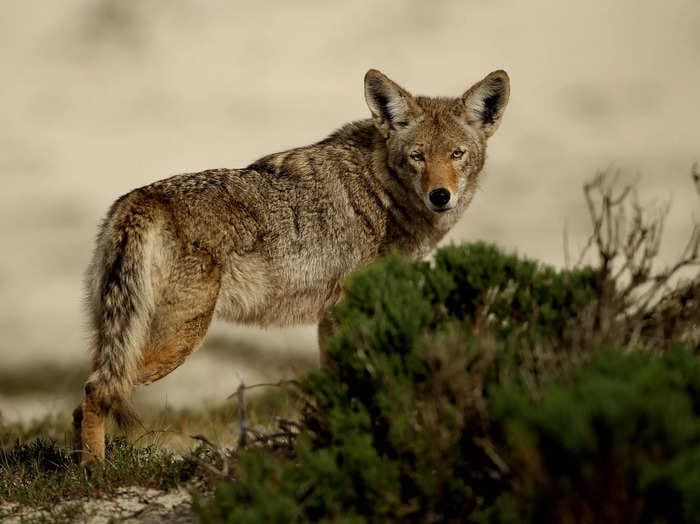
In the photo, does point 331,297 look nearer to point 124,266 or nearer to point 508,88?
point 124,266

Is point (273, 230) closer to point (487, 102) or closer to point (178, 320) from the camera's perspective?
point (178, 320)

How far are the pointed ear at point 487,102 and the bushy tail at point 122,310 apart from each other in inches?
96.8

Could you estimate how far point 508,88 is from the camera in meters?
6.00

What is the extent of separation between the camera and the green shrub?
2.46m

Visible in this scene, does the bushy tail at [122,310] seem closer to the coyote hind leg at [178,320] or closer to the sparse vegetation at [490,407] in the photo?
the coyote hind leg at [178,320]

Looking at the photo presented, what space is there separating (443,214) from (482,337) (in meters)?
2.65

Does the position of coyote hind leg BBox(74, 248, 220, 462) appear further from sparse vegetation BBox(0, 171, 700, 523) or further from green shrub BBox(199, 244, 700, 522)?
green shrub BBox(199, 244, 700, 522)

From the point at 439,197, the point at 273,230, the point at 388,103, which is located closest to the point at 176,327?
the point at 273,230

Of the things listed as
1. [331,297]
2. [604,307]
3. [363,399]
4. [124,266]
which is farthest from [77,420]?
[604,307]

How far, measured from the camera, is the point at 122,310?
488 cm

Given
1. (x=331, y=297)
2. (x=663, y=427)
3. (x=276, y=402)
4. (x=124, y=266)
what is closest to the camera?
(x=663, y=427)

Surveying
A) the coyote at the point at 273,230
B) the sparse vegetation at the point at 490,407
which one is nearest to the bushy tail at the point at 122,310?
the coyote at the point at 273,230

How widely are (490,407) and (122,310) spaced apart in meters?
2.64

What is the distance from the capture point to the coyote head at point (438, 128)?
225 inches
